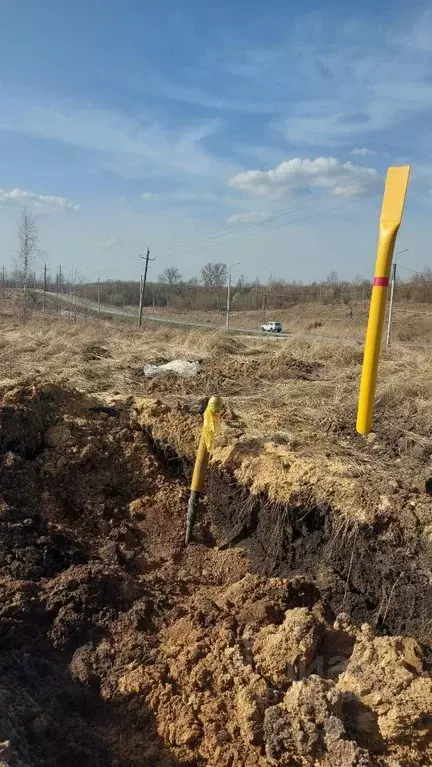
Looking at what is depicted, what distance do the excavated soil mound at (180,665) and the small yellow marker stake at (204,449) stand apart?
0.28 meters

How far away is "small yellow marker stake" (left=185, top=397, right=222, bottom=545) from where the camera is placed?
4.23 m

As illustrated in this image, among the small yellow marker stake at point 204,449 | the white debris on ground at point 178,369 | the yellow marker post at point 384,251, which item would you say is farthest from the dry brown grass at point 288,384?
the yellow marker post at point 384,251

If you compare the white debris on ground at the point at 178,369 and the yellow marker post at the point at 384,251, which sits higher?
the yellow marker post at the point at 384,251

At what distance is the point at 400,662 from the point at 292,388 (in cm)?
447

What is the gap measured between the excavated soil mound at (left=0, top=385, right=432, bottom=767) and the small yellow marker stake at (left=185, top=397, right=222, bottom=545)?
0.91 ft

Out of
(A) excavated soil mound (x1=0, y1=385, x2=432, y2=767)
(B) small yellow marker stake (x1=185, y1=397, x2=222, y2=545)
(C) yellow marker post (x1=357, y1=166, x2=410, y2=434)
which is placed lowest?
Answer: (A) excavated soil mound (x1=0, y1=385, x2=432, y2=767)

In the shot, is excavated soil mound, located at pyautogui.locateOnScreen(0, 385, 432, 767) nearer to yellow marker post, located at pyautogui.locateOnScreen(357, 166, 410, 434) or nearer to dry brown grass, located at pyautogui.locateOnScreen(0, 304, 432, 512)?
dry brown grass, located at pyautogui.locateOnScreen(0, 304, 432, 512)

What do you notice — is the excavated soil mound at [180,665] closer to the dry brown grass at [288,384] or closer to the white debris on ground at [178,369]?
the dry brown grass at [288,384]

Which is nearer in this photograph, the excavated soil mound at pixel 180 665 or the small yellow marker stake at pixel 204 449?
the excavated soil mound at pixel 180 665

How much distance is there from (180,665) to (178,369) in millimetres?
5826

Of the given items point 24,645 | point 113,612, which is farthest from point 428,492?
point 24,645

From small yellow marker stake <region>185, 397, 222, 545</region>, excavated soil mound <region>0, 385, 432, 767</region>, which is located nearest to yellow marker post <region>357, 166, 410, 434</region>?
small yellow marker stake <region>185, 397, 222, 545</region>

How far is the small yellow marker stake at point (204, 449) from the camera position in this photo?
4234mm

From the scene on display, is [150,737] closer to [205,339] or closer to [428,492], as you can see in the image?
[428,492]
